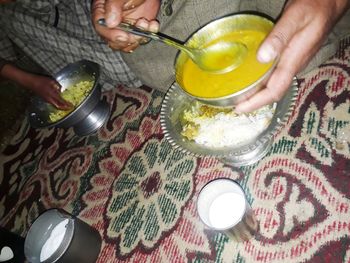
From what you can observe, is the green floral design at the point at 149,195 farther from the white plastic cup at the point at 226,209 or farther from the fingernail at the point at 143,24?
the fingernail at the point at 143,24

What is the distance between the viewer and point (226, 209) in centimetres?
122

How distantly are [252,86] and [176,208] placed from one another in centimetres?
68

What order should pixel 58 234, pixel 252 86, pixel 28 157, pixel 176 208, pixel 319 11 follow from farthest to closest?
pixel 28 157, pixel 58 234, pixel 176 208, pixel 319 11, pixel 252 86

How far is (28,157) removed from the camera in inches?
89.4

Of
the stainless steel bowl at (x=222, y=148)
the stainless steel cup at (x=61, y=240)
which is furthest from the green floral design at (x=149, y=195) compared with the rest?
the stainless steel bowl at (x=222, y=148)

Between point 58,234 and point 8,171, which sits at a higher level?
point 58,234

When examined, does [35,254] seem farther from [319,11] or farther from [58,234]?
[319,11]

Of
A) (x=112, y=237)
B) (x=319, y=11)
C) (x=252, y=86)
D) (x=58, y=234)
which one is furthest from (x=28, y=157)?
(x=319, y=11)

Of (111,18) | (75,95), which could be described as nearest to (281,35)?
(111,18)

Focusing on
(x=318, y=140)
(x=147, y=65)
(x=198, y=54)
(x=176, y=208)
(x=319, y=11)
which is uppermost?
(x=319, y=11)

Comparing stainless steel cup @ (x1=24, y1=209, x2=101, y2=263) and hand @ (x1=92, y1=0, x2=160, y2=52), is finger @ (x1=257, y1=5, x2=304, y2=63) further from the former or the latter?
stainless steel cup @ (x1=24, y1=209, x2=101, y2=263)

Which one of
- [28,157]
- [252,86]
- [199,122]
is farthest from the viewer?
[28,157]

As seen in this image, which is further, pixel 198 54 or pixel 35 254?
pixel 35 254

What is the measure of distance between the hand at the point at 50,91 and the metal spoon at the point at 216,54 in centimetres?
Result: 109
